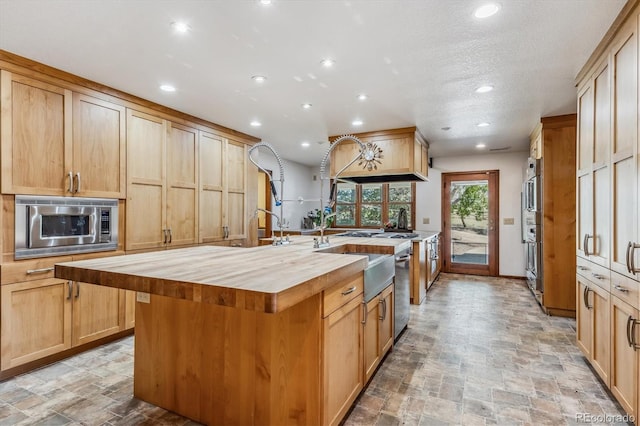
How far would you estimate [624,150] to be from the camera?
1838 millimetres

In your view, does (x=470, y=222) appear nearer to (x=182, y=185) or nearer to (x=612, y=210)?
(x=612, y=210)

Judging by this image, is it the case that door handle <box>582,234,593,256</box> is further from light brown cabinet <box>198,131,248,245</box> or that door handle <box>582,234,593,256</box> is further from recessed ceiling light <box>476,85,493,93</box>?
light brown cabinet <box>198,131,248,245</box>

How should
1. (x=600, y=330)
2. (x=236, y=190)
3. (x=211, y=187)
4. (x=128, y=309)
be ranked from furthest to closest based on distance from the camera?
1. (x=236, y=190)
2. (x=211, y=187)
3. (x=128, y=309)
4. (x=600, y=330)

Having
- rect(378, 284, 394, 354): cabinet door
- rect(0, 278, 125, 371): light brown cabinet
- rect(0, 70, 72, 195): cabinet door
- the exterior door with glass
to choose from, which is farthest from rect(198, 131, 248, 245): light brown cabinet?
the exterior door with glass

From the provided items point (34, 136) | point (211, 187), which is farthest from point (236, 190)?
→ point (34, 136)

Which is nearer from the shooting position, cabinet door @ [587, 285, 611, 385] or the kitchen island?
the kitchen island

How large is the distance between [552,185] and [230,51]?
147 inches

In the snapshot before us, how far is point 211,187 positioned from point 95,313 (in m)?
1.81

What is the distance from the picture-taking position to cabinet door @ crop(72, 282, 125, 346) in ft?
8.94

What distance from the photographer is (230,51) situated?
231cm

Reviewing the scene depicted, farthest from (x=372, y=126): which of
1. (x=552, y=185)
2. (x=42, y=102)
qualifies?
(x=42, y=102)

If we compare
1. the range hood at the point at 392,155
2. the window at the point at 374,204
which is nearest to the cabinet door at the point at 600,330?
the range hood at the point at 392,155

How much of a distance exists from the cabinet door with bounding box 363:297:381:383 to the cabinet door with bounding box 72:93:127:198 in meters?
2.49

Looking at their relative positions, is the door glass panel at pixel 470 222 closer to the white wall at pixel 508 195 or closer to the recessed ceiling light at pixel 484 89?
the white wall at pixel 508 195
